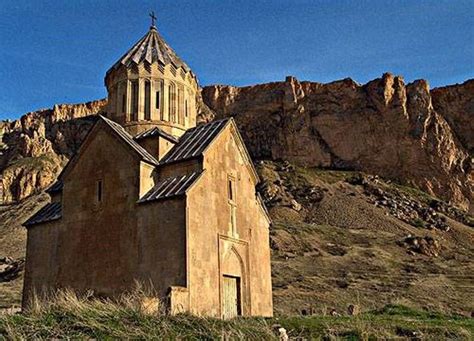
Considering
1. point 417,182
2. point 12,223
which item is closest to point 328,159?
point 417,182

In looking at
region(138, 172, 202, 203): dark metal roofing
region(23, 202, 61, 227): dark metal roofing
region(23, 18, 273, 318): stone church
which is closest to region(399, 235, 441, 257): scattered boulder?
region(23, 18, 273, 318): stone church

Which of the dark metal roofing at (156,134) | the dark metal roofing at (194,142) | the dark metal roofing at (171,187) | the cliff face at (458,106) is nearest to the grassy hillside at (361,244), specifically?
the dark metal roofing at (171,187)

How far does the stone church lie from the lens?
12438 millimetres

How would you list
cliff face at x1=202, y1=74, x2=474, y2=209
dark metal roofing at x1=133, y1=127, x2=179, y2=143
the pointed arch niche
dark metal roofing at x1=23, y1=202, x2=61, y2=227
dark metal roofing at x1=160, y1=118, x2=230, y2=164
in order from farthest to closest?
1. cliff face at x1=202, y1=74, x2=474, y2=209
2. dark metal roofing at x1=23, y1=202, x2=61, y2=227
3. dark metal roofing at x1=133, y1=127, x2=179, y2=143
4. dark metal roofing at x1=160, y1=118, x2=230, y2=164
5. the pointed arch niche

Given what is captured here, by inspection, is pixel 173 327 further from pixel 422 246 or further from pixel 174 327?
pixel 422 246

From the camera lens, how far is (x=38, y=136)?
76.0 metres

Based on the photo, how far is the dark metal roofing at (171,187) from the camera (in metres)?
12.7

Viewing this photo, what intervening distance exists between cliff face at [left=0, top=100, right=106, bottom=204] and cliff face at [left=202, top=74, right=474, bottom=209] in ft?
67.9

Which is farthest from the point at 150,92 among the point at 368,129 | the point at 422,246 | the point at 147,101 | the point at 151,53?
the point at 368,129

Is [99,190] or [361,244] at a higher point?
[361,244]

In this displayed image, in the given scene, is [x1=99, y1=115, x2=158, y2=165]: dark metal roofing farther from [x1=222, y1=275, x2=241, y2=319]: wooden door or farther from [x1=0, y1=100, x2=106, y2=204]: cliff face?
[x1=0, y1=100, x2=106, y2=204]: cliff face

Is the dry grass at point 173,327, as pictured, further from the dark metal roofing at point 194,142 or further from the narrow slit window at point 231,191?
the narrow slit window at point 231,191

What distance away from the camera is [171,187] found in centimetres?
1309

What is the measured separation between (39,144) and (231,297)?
6618 cm
